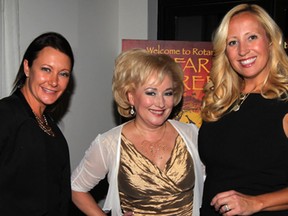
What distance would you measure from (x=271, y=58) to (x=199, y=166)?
0.72m

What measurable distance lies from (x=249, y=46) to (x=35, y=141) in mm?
1119

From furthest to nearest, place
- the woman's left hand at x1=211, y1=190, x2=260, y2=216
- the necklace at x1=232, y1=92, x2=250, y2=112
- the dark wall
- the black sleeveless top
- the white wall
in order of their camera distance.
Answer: the dark wall < the white wall < the necklace at x1=232, y1=92, x2=250, y2=112 < the black sleeveless top < the woman's left hand at x1=211, y1=190, x2=260, y2=216

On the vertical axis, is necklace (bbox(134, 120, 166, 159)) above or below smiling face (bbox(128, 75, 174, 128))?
below

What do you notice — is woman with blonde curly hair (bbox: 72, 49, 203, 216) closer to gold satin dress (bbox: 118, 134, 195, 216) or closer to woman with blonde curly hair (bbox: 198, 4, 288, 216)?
gold satin dress (bbox: 118, 134, 195, 216)

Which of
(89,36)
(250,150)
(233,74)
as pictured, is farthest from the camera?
(89,36)

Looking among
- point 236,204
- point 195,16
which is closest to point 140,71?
point 236,204

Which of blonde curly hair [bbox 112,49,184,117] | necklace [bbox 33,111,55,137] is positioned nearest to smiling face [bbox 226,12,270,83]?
blonde curly hair [bbox 112,49,184,117]

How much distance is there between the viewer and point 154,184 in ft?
6.46

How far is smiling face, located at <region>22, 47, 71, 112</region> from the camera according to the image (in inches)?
71.9

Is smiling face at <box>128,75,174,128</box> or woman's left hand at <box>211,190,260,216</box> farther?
smiling face at <box>128,75,174,128</box>

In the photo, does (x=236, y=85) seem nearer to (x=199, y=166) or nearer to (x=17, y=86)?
(x=199, y=166)

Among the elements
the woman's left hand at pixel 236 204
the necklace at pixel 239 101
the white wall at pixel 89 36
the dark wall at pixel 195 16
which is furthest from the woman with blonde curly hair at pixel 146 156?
the dark wall at pixel 195 16

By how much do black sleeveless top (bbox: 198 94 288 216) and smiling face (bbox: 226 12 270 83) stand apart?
130 millimetres

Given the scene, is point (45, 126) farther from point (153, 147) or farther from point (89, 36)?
point (89, 36)
